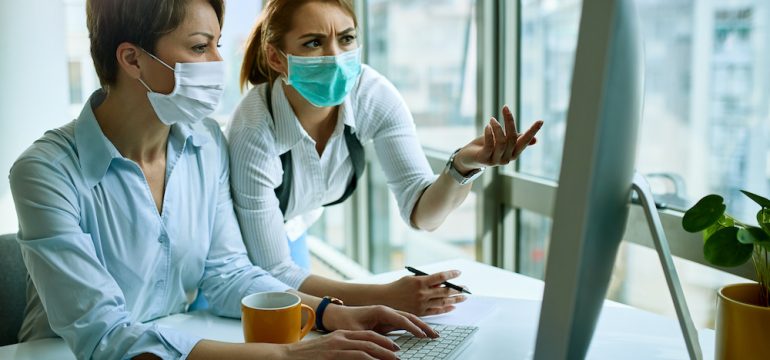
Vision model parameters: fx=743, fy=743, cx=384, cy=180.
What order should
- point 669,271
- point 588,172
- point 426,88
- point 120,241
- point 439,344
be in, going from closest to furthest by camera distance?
1. point 588,172
2. point 669,271
3. point 439,344
4. point 120,241
5. point 426,88

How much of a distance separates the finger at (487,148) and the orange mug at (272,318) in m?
0.52

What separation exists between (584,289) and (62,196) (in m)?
0.85

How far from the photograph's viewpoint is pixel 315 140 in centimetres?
180

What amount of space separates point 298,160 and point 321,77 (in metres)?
0.20

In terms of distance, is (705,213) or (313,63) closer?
(705,213)

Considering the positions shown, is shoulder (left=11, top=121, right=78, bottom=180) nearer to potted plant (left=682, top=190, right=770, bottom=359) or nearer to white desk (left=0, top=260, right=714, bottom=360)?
white desk (left=0, top=260, right=714, bottom=360)

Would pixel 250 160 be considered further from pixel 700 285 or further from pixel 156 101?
pixel 700 285

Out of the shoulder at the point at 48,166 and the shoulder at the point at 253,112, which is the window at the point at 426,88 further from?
the shoulder at the point at 48,166

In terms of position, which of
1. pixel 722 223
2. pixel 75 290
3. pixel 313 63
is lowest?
pixel 75 290

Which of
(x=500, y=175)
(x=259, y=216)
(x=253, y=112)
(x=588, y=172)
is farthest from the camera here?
(x=500, y=175)

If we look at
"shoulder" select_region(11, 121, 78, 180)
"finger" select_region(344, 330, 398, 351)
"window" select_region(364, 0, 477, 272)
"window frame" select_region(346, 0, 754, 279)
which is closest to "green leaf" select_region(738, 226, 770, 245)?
"finger" select_region(344, 330, 398, 351)

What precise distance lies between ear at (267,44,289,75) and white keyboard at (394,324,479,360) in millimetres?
763

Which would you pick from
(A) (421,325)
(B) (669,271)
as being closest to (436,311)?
(A) (421,325)

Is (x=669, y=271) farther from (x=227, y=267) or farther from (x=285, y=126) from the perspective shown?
(x=285, y=126)
